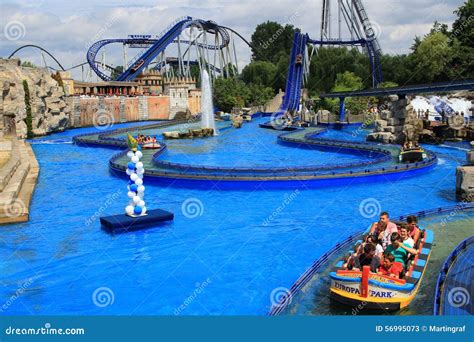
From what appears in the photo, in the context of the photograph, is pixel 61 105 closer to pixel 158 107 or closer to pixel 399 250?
pixel 158 107

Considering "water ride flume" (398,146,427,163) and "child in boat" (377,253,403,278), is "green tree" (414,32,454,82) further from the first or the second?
"child in boat" (377,253,403,278)

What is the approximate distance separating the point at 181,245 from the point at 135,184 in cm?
257

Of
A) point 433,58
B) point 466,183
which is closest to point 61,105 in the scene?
point 433,58

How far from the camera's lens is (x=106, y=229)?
15.0 metres

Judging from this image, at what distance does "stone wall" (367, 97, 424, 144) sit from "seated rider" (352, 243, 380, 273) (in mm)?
25371

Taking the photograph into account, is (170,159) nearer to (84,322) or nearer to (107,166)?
(107,166)

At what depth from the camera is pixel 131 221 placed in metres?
14.9

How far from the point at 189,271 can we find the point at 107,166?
16.1 meters

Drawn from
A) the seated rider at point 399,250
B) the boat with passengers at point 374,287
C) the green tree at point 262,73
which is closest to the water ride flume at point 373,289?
the boat with passengers at point 374,287

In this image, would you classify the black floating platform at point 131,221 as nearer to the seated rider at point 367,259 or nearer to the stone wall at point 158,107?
the seated rider at point 367,259

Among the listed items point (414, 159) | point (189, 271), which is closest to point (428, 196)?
point (414, 159)

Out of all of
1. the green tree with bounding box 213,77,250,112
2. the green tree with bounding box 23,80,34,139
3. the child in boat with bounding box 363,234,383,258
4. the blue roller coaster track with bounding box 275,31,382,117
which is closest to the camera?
the child in boat with bounding box 363,234,383,258

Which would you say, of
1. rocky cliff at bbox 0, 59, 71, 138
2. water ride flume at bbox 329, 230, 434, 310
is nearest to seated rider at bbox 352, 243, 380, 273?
water ride flume at bbox 329, 230, 434, 310

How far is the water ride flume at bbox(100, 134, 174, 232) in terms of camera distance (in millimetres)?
14852
